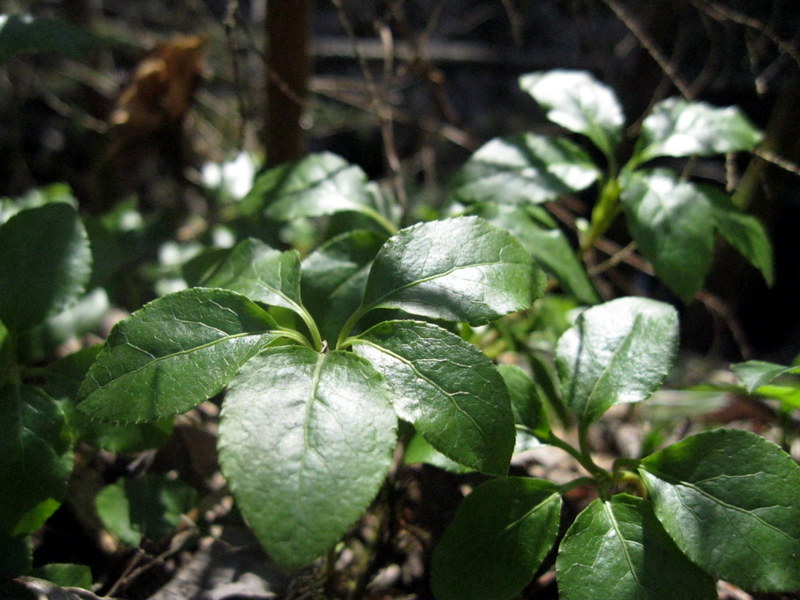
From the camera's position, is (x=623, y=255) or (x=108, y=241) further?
(x=623, y=255)

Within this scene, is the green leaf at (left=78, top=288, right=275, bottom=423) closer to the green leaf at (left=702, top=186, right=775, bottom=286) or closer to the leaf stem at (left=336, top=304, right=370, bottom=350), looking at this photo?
the leaf stem at (left=336, top=304, right=370, bottom=350)

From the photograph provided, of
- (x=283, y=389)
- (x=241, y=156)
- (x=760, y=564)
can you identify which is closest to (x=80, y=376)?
(x=283, y=389)

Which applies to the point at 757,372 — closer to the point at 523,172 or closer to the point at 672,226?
the point at 672,226

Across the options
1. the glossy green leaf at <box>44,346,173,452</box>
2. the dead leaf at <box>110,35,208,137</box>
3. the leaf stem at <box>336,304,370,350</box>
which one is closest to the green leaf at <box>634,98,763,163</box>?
the leaf stem at <box>336,304,370,350</box>

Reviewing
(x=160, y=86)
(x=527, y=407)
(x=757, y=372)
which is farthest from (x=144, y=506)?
(x=160, y=86)

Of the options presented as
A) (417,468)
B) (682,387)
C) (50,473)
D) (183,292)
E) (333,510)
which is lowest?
(417,468)

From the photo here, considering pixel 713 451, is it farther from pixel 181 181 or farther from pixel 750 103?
pixel 750 103

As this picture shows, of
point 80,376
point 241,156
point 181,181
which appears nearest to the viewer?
point 80,376

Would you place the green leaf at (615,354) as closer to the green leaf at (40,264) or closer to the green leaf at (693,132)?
the green leaf at (693,132)
